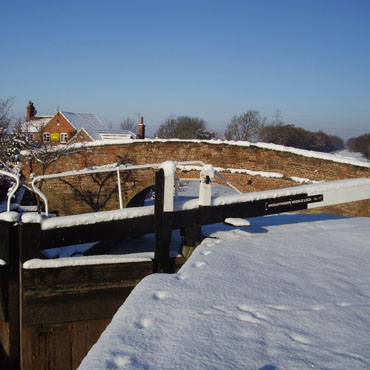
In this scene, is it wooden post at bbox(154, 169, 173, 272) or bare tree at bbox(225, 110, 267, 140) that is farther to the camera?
bare tree at bbox(225, 110, 267, 140)

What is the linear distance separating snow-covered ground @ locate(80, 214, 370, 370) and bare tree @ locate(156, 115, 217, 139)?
3831 centimetres

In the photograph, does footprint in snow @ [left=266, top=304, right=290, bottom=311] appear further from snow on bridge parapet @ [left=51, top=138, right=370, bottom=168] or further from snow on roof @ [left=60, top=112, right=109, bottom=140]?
snow on roof @ [left=60, top=112, right=109, bottom=140]

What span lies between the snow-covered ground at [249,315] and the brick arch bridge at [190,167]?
5844mm

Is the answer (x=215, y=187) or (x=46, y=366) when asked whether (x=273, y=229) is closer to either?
(x=46, y=366)

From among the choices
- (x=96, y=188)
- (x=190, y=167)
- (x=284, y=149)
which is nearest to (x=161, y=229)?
(x=284, y=149)

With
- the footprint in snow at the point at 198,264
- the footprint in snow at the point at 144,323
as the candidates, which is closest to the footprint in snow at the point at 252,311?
the footprint in snow at the point at 144,323

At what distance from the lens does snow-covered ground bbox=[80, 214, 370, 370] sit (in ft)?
7.20

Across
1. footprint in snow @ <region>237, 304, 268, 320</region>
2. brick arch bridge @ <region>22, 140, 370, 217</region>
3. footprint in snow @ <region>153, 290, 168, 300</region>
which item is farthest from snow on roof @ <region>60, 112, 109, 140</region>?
footprint in snow @ <region>237, 304, 268, 320</region>

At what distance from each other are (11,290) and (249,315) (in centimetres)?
332

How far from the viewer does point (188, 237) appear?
504cm

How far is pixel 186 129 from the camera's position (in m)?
45.2

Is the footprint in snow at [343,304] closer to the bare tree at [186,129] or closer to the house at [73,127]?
the house at [73,127]

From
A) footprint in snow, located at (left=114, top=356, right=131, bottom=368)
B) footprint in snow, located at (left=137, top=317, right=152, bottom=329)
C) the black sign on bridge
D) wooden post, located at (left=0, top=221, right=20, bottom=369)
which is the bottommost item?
wooden post, located at (left=0, top=221, right=20, bottom=369)

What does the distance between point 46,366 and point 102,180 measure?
6.97 m
